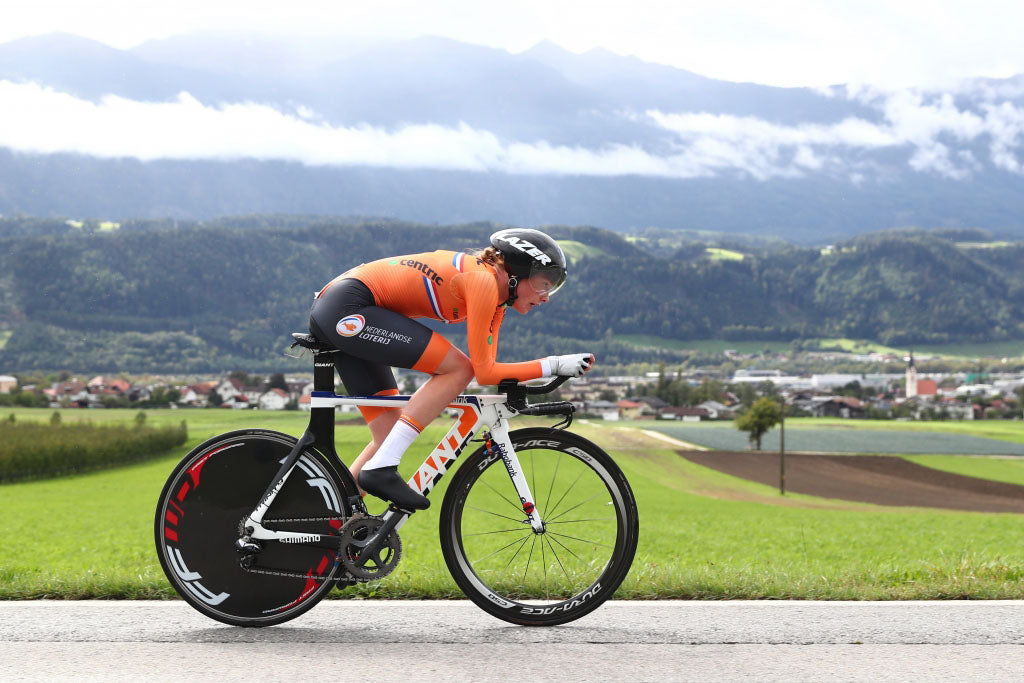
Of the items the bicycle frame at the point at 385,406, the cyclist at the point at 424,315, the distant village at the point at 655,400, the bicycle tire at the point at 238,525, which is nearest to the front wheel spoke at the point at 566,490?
the bicycle frame at the point at 385,406

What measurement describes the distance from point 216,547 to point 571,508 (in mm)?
1728

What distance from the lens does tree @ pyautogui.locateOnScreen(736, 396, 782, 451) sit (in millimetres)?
103562

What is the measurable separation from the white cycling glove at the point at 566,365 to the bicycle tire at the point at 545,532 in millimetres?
353

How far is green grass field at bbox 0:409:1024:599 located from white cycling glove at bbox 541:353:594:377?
24.5 inches

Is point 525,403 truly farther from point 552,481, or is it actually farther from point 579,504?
point 579,504

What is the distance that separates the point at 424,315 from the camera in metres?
4.74

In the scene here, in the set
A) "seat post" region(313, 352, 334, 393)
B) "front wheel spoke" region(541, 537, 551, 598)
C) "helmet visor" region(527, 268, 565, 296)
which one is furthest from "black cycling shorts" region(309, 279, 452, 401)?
"front wheel spoke" region(541, 537, 551, 598)

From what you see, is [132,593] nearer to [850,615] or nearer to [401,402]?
[401,402]

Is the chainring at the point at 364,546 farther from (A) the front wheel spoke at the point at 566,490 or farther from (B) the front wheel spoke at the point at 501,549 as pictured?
(A) the front wheel spoke at the point at 566,490

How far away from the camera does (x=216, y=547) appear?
189 inches

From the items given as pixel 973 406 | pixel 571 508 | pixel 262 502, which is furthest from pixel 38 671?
pixel 973 406

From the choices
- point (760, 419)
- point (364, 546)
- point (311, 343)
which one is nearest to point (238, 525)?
point (364, 546)

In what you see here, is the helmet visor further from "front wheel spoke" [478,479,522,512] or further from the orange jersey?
"front wheel spoke" [478,479,522,512]

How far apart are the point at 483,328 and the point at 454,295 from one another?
0.84ft
